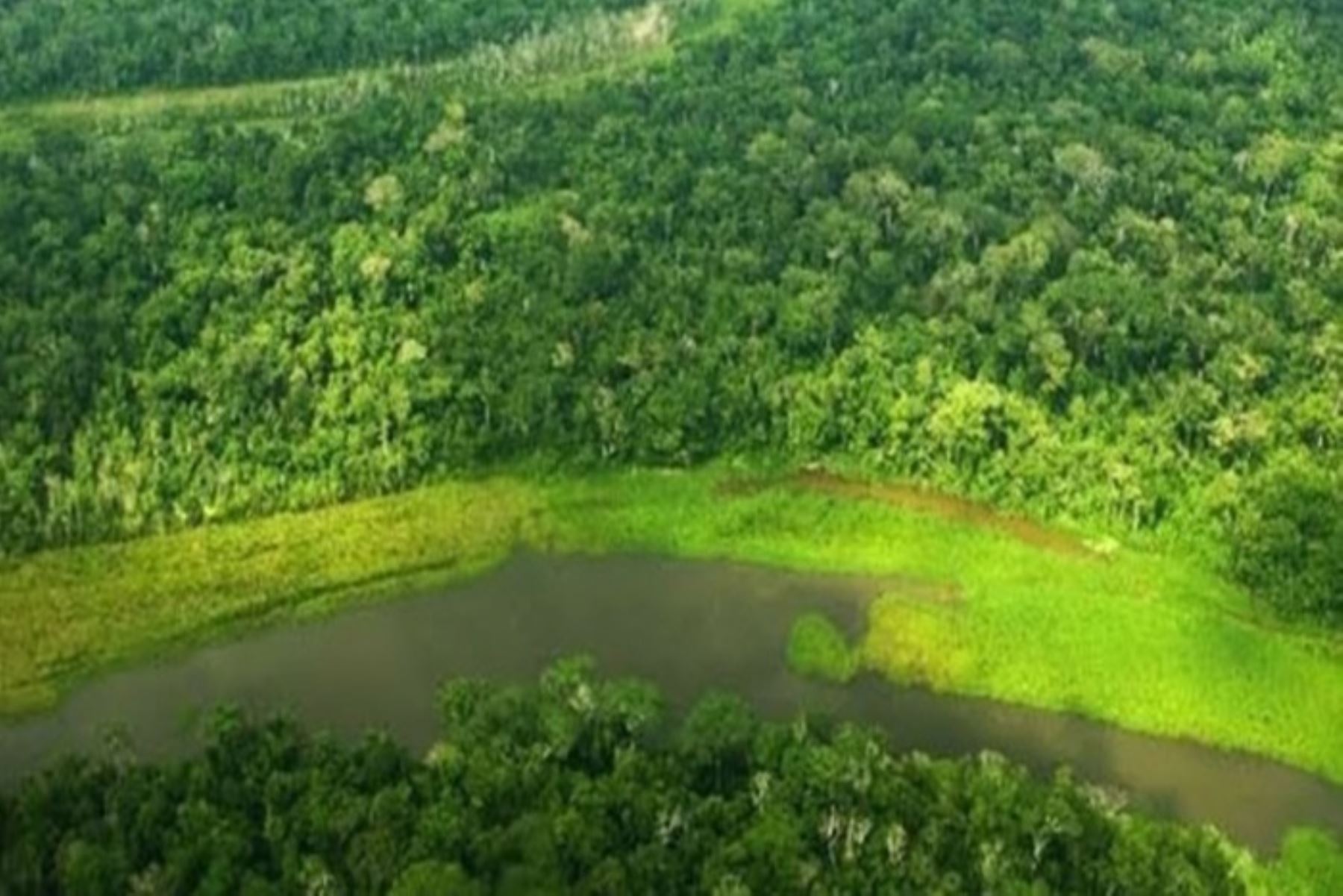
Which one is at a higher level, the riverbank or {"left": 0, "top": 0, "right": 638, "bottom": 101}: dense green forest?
{"left": 0, "top": 0, "right": 638, "bottom": 101}: dense green forest

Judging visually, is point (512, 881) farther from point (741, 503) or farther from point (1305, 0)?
point (1305, 0)

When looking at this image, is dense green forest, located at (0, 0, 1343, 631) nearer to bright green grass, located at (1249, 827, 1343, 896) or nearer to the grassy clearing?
the grassy clearing

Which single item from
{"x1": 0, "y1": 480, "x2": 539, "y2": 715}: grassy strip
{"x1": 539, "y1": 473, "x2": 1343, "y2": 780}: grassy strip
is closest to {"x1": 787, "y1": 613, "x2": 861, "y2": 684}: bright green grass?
{"x1": 539, "y1": 473, "x2": 1343, "y2": 780}: grassy strip

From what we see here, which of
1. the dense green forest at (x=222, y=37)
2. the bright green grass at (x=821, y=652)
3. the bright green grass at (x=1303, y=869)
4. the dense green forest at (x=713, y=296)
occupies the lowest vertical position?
the bright green grass at (x=1303, y=869)

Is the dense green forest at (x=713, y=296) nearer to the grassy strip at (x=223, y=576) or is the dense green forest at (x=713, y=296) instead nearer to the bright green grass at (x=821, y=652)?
the grassy strip at (x=223, y=576)

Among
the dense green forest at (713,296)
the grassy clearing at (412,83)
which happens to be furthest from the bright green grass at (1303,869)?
the grassy clearing at (412,83)

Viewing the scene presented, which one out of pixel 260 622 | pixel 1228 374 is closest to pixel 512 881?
pixel 260 622
